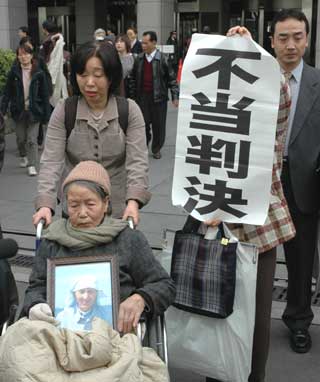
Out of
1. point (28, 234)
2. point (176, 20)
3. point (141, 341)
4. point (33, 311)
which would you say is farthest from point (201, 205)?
point (176, 20)

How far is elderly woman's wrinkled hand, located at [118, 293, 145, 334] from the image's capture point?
2637 mm

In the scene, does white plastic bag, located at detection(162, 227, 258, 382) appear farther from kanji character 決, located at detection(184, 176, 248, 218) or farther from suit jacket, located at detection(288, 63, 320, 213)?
suit jacket, located at detection(288, 63, 320, 213)

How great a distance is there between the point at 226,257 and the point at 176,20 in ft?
77.1

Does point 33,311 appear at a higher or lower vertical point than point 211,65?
lower

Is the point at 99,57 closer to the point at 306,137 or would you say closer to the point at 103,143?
the point at 103,143

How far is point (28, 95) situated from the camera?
9.02m

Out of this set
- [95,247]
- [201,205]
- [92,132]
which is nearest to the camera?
[95,247]

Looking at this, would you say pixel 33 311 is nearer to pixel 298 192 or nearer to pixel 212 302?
pixel 212 302

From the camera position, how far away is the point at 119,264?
2.83m

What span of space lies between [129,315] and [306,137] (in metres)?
1.68

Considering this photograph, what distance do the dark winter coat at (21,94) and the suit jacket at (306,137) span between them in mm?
5752

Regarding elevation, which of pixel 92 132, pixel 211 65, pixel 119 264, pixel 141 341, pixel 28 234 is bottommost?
pixel 28 234

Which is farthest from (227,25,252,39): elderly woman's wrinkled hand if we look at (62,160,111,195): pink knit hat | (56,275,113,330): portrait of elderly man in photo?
(56,275,113,330): portrait of elderly man in photo

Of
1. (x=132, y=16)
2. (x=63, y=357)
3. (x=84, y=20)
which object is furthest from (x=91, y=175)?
(x=132, y=16)
